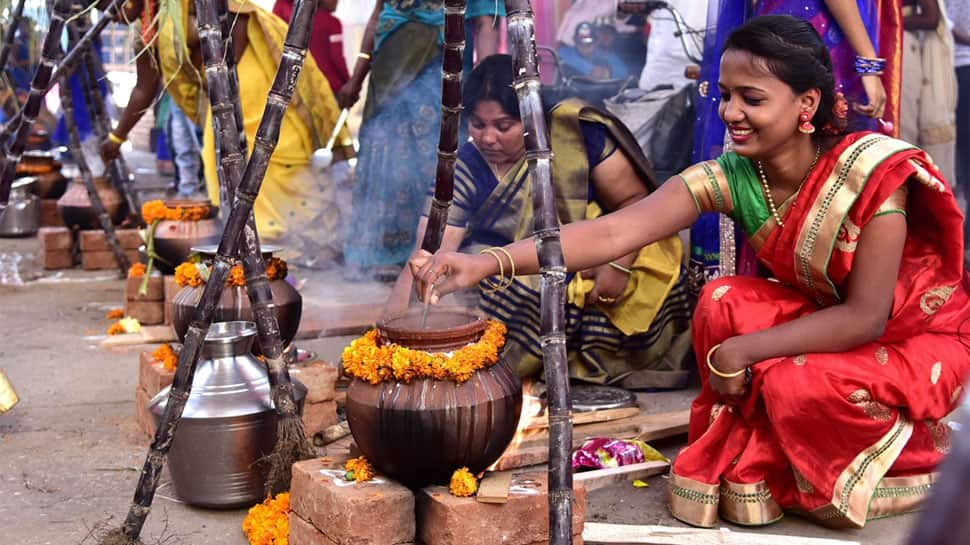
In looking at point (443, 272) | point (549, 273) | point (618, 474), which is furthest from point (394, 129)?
point (549, 273)

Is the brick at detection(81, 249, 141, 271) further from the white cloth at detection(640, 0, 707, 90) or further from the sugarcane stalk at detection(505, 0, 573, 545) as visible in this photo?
the sugarcane stalk at detection(505, 0, 573, 545)

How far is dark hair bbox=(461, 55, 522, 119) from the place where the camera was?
13.5ft

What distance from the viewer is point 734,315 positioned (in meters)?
3.13

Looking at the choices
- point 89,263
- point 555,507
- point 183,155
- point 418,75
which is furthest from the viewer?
point 183,155

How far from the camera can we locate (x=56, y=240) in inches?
298

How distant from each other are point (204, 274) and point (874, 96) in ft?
8.21

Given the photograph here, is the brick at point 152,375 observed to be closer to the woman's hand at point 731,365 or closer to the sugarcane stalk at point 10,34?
the sugarcane stalk at point 10,34

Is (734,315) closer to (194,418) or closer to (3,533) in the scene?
(194,418)

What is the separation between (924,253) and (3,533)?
2.83 m

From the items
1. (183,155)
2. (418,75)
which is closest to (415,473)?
(418,75)

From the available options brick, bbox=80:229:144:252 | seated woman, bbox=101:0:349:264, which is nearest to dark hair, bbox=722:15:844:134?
seated woman, bbox=101:0:349:264

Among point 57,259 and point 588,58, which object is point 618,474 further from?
point 57,259

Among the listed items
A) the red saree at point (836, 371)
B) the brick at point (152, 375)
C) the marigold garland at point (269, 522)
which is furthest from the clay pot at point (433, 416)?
the brick at point (152, 375)

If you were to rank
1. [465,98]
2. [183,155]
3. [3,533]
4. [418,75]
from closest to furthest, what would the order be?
[3,533] < [465,98] < [418,75] < [183,155]
